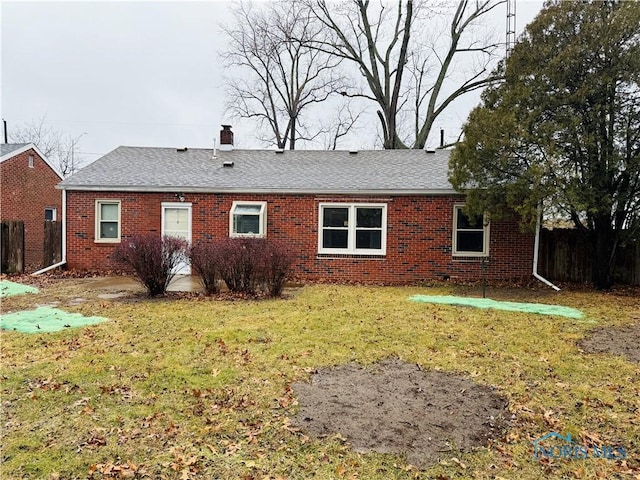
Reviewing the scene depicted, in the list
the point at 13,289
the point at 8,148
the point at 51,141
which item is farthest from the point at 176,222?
the point at 51,141

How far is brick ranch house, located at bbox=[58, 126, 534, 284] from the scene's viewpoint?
12539mm

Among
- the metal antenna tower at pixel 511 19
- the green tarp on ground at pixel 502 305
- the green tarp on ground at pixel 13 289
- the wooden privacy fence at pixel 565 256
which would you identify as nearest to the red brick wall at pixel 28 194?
the green tarp on ground at pixel 13 289

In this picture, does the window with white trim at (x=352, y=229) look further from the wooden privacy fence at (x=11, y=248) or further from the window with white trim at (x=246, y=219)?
the wooden privacy fence at (x=11, y=248)

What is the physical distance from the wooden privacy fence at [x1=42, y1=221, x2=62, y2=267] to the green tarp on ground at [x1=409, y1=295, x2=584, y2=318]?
11.6 meters

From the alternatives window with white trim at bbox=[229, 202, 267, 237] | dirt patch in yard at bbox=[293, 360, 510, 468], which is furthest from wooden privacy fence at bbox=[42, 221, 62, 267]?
dirt patch in yard at bbox=[293, 360, 510, 468]

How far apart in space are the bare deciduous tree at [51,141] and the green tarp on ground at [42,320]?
110ft

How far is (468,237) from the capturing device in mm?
12648

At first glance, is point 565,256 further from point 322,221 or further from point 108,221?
point 108,221

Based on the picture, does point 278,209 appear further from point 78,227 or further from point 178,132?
point 178,132

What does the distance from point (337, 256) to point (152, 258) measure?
5.52m

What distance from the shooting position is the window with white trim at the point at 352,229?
41.9 ft

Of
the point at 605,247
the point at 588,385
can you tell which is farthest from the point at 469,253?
the point at 588,385

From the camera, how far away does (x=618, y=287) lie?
11.9 metres

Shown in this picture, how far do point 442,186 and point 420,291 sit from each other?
3357 millimetres
